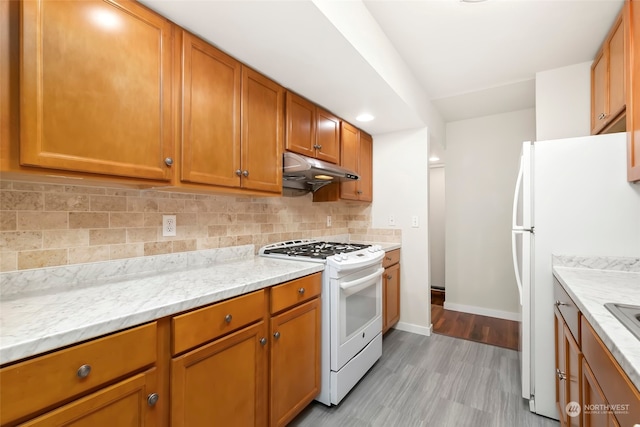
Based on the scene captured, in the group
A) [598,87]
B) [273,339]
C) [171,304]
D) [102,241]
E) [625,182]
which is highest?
[598,87]

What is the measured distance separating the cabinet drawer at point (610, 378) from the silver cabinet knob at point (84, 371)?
4.47 ft

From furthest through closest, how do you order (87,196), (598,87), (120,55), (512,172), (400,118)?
(512,172)
(400,118)
(598,87)
(87,196)
(120,55)

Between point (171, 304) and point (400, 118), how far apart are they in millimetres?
2395

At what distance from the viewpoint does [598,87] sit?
205cm

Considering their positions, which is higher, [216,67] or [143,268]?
[216,67]

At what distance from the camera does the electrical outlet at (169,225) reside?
1.55m

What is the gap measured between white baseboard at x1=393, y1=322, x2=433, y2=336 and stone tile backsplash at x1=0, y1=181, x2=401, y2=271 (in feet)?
5.76

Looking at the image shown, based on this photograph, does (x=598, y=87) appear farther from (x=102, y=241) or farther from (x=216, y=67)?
(x=102, y=241)

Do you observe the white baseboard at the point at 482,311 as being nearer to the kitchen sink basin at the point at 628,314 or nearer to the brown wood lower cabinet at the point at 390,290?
the brown wood lower cabinet at the point at 390,290

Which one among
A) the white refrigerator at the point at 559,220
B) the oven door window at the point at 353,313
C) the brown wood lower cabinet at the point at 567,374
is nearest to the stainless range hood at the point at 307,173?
the oven door window at the point at 353,313

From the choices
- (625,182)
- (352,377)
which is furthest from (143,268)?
(625,182)

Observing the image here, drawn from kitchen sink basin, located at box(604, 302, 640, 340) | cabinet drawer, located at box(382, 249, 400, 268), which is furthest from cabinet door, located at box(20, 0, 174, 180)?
cabinet drawer, located at box(382, 249, 400, 268)

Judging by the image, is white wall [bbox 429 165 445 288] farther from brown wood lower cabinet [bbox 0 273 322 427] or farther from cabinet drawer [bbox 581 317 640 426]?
cabinet drawer [bbox 581 317 640 426]

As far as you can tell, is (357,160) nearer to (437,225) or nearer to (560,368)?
(560,368)
